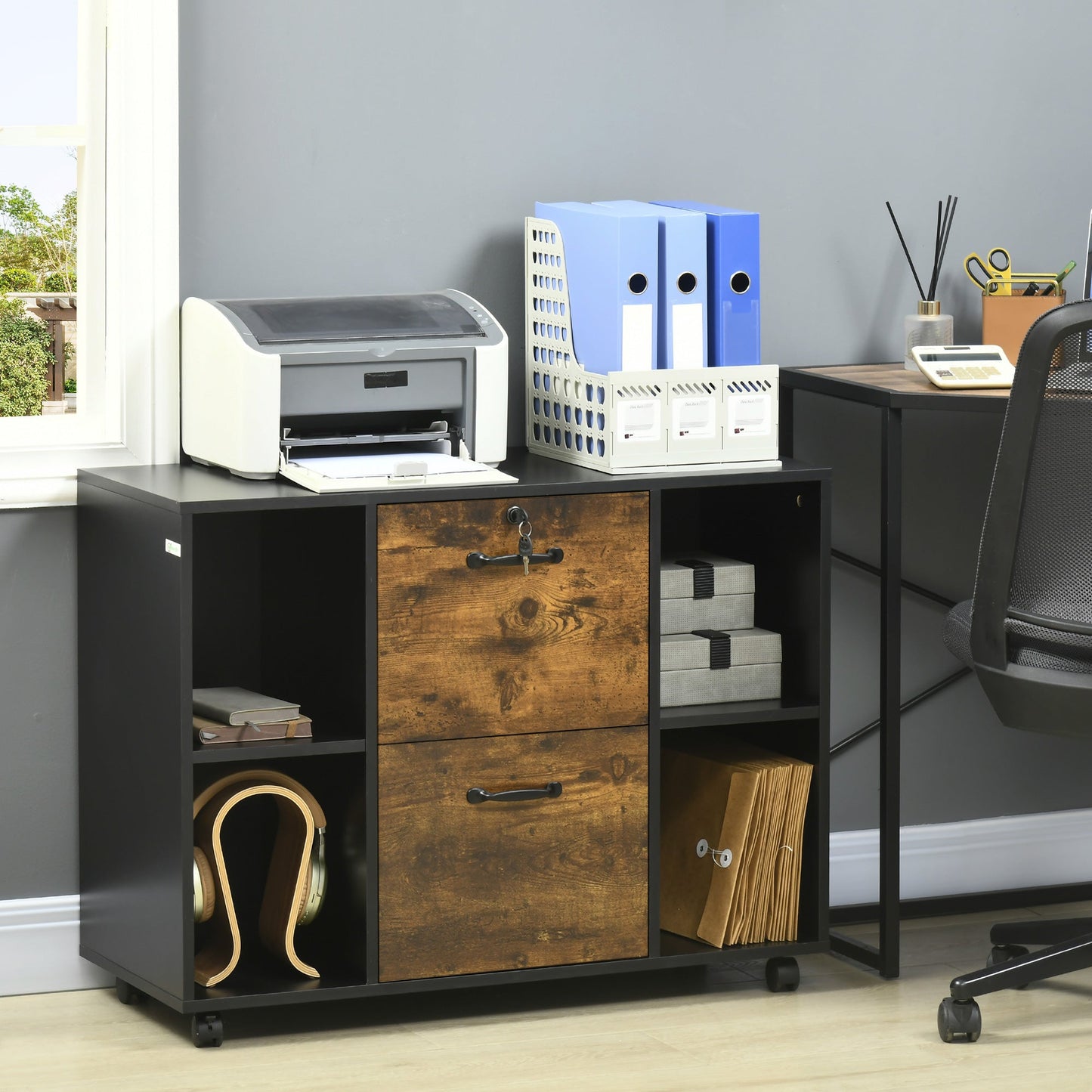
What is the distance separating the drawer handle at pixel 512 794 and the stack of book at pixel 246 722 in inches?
9.7

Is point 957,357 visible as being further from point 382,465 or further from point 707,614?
point 382,465

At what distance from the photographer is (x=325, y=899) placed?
9.06 feet

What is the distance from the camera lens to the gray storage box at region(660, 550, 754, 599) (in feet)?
9.04

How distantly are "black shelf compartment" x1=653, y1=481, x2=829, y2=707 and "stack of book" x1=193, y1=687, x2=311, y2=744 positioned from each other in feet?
1.73

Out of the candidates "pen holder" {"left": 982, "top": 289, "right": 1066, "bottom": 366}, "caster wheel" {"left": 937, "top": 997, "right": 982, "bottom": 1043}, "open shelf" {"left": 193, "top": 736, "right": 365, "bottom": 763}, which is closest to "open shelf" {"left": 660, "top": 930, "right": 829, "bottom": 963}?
"caster wheel" {"left": 937, "top": 997, "right": 982, "bottom": 1043}

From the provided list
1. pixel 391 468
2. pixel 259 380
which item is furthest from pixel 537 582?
pixel 259 380

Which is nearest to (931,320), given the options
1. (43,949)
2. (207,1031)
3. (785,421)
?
(785,421)

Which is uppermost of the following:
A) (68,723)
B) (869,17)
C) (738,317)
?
(869,17)

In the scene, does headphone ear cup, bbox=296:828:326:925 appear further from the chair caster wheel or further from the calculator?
the calculator

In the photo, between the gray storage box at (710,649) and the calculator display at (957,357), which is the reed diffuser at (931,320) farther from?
the gray storage box at (710,649)

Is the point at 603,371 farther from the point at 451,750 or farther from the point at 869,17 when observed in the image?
the point at 869,17

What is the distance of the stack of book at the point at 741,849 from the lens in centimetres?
276

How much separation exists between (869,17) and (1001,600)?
1.18 m

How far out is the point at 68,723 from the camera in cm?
284
